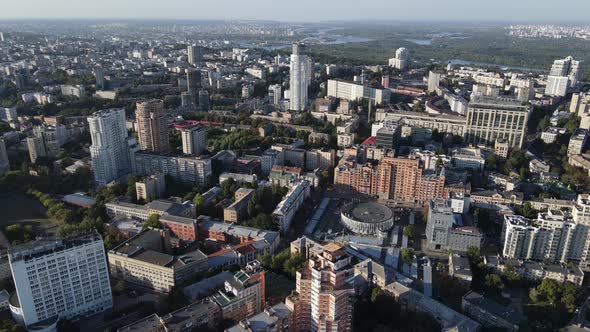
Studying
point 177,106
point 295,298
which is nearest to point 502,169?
point 295,298

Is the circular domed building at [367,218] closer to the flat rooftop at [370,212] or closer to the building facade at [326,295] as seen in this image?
the flat rooftop at [370,212]

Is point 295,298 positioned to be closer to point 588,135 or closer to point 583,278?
point 583,278

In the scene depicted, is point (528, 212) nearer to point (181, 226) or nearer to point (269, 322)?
point (269, 322)

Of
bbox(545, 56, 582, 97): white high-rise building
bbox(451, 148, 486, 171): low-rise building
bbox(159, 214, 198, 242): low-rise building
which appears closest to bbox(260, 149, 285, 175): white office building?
bbox(159, 214, 198, 242): low-rise building

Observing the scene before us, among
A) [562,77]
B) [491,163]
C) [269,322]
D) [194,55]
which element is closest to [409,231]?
[269,322]

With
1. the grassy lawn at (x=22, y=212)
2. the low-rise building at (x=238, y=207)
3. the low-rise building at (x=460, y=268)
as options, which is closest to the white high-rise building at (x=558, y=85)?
the low-rise building at (x=460, y=268)

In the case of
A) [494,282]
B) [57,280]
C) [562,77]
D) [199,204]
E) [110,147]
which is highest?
[562,77]
